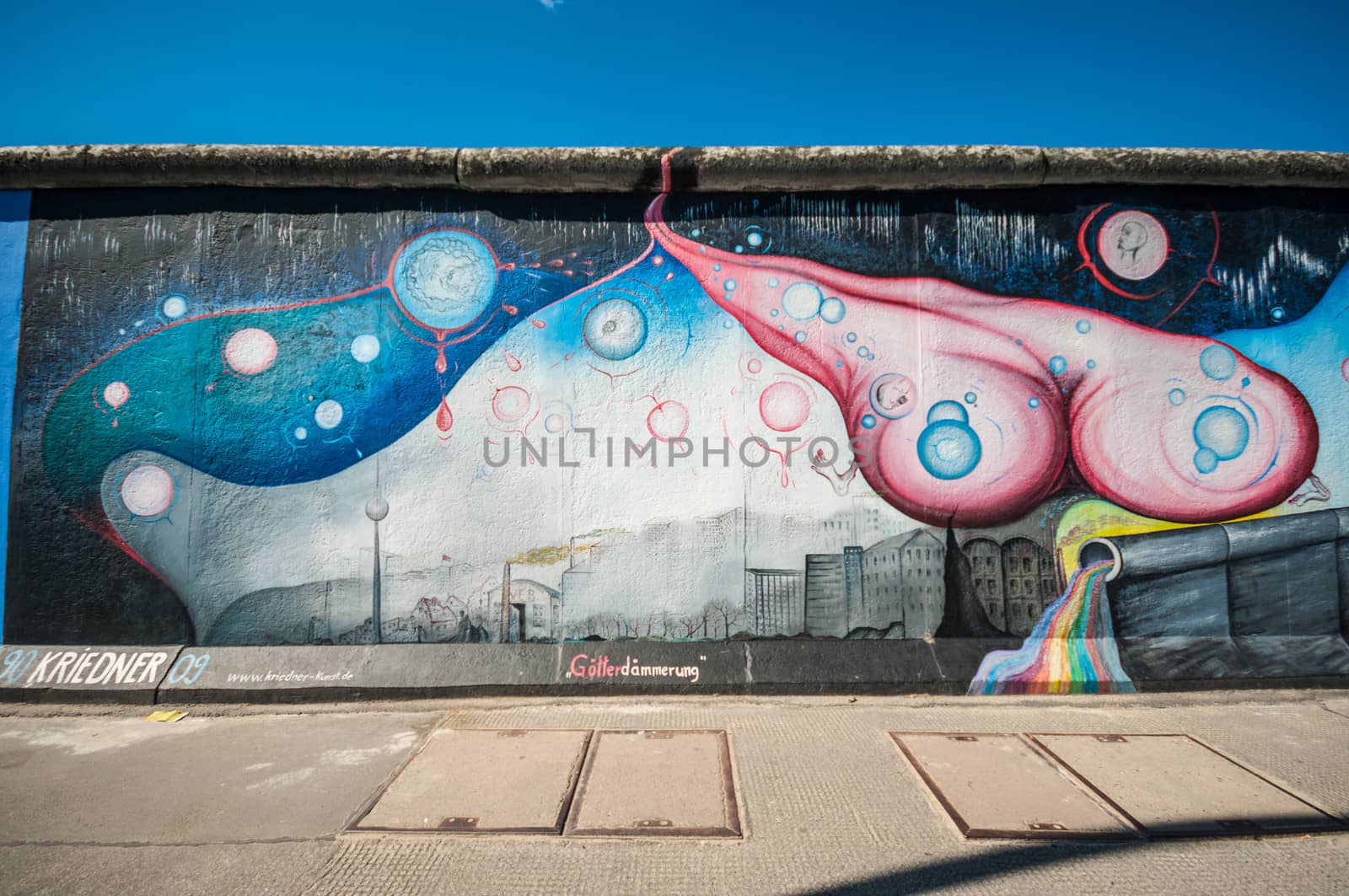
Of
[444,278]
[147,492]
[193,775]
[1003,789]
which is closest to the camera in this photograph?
[1003,789]

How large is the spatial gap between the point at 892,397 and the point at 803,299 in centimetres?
100

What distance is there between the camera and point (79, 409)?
205 inches

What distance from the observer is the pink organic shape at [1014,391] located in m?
5.22

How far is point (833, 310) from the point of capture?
17.4ft

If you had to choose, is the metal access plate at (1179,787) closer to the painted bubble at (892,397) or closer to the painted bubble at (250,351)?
the painted bubble at (892,397)

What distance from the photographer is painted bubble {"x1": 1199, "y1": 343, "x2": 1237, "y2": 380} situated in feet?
17.4

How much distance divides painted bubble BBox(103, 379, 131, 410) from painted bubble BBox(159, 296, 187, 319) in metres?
0.61

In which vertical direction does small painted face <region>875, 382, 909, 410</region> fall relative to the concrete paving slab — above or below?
above

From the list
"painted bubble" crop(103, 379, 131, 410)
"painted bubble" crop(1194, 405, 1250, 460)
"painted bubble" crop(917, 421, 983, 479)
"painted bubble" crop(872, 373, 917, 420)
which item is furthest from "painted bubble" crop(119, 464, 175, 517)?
"painted bubble" crop(1194, 405, 1250, 460)

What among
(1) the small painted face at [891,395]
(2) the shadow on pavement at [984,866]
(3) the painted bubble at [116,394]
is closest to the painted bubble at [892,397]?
(1) the small painted face at [891,395]

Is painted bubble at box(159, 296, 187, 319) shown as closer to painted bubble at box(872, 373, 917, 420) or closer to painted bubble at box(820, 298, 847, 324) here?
painted bubble at box(820, 298, 847, 324)

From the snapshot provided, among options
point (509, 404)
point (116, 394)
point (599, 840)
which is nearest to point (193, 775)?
point (599, 840)

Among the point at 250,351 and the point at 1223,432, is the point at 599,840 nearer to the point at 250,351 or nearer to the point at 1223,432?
the point at 250,351

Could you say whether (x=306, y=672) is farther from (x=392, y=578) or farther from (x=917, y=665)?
(x=917, y=665)
